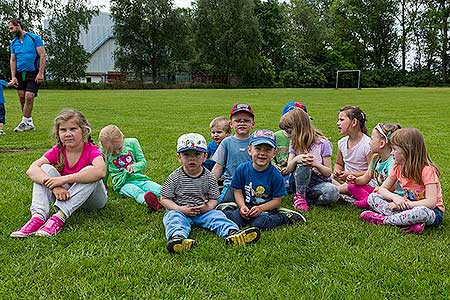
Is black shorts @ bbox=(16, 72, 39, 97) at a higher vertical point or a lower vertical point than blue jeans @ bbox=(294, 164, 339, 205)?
higher

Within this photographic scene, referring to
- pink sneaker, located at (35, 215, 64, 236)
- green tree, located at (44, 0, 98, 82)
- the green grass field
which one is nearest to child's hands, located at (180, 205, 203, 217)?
the green grass field

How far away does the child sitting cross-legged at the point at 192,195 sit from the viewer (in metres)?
3.73

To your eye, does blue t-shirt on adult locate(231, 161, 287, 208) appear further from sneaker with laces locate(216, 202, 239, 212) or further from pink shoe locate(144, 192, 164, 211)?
pink shoe locate(144, 192, 164, 211)

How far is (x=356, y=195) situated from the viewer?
4754mm

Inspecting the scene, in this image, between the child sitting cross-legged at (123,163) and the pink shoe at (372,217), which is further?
the child sitting cross-legged at (123,163)

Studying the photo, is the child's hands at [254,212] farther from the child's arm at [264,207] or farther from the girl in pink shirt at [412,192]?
the girl in pink shirt at [412,192]

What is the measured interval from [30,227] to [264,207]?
1.93 m

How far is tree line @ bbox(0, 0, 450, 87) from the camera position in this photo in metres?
42.2

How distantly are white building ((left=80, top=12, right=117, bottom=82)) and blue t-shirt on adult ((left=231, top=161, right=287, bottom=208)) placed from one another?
180ft

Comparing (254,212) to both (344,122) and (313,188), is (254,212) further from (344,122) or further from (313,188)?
(344,122)

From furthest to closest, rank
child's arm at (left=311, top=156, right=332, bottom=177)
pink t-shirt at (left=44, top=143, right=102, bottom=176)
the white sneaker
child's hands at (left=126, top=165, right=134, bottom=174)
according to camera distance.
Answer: the white sneaker
child's hands at (left=126, top=165, right=134, bottom=174)
child's arm at (left=311, top=156, right=332, bottom=177)
pink t-shirt at (left=44, top=143, right=102, bottom=176)

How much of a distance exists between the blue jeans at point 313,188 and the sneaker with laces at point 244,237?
1318mm

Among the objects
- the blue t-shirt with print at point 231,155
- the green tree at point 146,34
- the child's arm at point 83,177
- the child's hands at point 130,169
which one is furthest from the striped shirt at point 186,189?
the green tree at point 146,34

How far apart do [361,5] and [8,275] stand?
2549 inches
